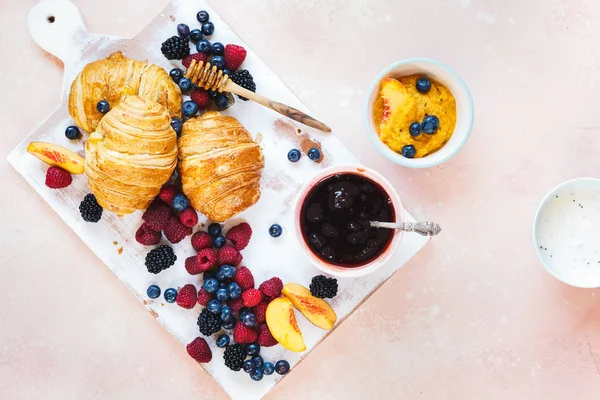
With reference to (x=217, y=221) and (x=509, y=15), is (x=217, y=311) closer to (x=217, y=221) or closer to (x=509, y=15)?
(x=217, y=221)

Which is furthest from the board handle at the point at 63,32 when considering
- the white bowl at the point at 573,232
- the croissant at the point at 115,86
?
the white bowl at the point at 573,232

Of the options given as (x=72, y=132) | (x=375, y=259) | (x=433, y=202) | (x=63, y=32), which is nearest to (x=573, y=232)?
(x=433, y=202)

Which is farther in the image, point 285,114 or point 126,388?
point 126,388

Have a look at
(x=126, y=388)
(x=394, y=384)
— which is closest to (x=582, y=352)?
(x=394, y=384)

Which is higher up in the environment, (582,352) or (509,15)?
(509,15)

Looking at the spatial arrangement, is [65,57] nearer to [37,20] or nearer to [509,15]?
[37,20]

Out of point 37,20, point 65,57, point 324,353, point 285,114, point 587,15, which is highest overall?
point 37,20

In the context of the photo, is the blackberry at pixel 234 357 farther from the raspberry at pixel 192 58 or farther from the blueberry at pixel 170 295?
the raspberry at pixel 192 58
